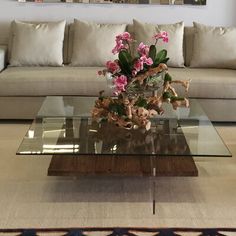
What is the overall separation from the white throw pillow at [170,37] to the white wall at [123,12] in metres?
0.36

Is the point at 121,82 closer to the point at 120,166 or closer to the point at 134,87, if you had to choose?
the point at 134,87

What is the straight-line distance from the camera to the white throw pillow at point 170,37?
421cm

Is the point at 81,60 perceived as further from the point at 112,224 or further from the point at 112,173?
the point at 112,224

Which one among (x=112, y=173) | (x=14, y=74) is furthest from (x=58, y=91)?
(x=112, y=173)

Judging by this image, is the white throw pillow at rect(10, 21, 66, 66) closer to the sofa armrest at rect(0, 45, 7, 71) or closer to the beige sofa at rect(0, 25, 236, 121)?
the sofa armrest at rect(0, 45, 7, 71)

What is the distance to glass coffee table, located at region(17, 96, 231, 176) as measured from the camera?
2348 millimetres

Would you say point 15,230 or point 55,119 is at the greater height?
point 55,119

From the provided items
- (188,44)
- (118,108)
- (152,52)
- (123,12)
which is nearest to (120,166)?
(118,108)

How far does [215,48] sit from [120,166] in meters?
2.15

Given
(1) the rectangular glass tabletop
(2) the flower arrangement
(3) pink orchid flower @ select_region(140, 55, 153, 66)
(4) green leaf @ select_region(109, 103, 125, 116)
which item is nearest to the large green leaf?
(2) the flower arrangement

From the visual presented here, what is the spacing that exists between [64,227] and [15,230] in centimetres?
24

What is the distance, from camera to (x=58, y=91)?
3.78m

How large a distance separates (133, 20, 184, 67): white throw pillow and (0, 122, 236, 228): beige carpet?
1484 mm

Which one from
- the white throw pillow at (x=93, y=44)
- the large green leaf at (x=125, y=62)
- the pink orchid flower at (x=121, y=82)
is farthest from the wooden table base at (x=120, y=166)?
the white throw pillow at (x=93, y=44)
